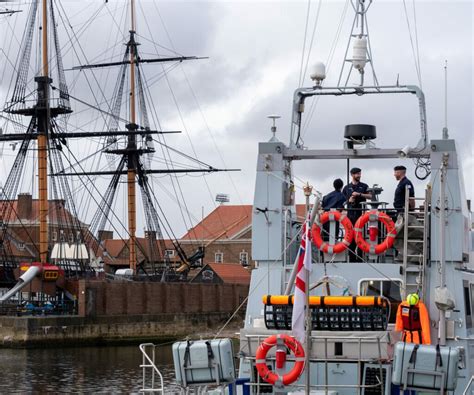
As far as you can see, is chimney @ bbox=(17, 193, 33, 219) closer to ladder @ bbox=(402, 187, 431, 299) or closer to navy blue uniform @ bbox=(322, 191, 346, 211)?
navy blue uniform @ bbox=(322, 191, 346, 211)

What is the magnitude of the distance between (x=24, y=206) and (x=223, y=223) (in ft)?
66.1

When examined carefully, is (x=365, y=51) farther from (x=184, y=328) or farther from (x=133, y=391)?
(x=184, y=328)

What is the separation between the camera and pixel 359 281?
17875mm

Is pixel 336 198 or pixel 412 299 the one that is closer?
pixel 412 299

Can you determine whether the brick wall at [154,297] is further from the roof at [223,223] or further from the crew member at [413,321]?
the crew member at [413,321]

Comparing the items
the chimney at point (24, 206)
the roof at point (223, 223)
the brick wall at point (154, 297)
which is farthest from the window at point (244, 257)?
the chimney at point (24, 206)

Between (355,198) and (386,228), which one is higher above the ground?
(355,198)

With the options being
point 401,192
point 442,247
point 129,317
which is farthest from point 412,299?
point 129,317

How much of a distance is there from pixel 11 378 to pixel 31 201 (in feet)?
236

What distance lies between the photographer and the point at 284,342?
1504 centimetres

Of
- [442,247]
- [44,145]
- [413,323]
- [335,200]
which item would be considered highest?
[44,145]

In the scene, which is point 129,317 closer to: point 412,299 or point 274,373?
point 412,299

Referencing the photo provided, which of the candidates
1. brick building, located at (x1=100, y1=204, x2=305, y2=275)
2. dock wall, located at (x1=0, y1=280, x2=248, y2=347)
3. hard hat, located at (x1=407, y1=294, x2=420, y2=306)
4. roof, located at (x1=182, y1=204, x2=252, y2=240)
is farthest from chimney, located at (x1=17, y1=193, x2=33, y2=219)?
hard hat, located at (x1=407, y1=294, x2=420, y2=306)

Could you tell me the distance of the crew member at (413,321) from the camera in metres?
16.4
